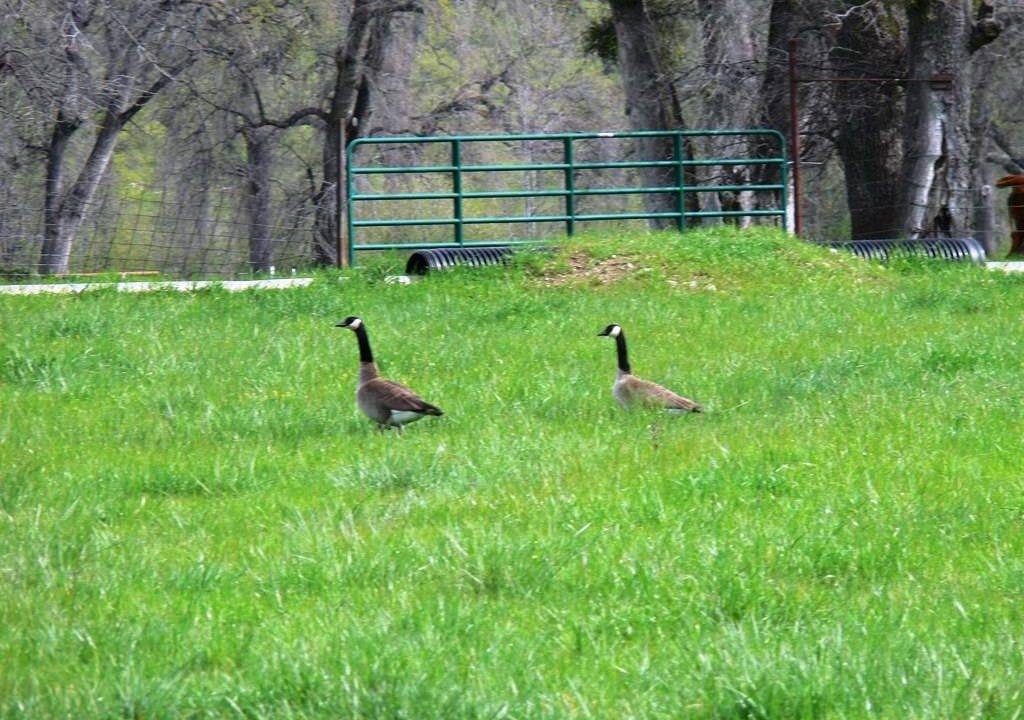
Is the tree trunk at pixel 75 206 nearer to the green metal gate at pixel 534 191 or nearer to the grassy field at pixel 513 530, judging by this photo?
the green metal gate at pixel 534 191

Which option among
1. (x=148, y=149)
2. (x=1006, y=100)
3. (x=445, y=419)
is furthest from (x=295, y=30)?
(x=445, y=419)

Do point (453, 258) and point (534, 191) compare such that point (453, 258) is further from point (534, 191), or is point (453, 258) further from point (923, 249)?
point (923, 249)

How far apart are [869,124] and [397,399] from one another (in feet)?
70.0

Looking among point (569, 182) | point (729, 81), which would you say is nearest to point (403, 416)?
point (569, 182)

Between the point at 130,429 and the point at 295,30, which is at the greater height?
the point at 295,30

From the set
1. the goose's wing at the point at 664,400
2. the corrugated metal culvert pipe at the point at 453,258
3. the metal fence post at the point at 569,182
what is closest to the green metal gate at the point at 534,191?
the metal fence post at the point at 569,182

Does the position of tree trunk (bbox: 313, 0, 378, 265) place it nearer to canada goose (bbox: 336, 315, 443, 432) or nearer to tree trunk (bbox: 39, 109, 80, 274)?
tree trunk (bbox: 39, 109, 80, 274)

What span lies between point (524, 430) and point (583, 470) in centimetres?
113

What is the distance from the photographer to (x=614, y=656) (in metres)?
4.93

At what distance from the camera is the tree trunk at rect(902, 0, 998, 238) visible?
971 inches

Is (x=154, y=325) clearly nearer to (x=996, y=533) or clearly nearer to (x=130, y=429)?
(x=130, y=429)

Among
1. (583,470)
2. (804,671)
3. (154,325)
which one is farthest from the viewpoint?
(154,325)

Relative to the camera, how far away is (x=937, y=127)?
81.1ft

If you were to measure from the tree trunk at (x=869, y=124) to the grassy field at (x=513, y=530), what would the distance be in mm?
14769
